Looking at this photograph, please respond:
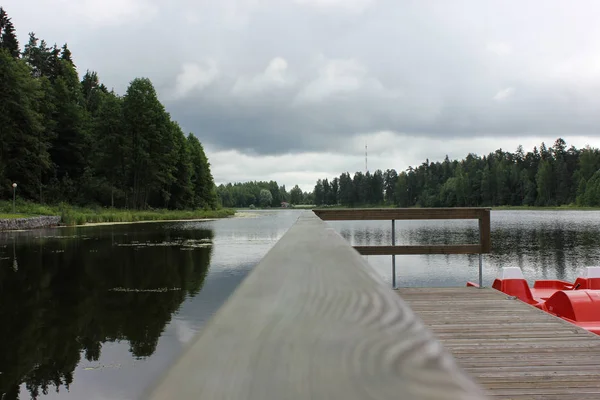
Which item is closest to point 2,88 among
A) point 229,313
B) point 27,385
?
point 27,385

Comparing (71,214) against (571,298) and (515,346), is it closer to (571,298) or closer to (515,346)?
(571,298)

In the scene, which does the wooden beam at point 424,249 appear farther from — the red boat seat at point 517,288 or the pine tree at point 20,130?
the pine tree at point 20,130

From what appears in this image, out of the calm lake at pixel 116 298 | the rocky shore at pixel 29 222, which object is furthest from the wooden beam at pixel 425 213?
the rocky shore at pixel 29 222

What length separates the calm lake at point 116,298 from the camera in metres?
5.70

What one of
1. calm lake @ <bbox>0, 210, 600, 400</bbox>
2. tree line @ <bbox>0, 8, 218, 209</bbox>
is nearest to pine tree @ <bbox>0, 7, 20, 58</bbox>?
tree line @ <bbox>0, 8, 218, 209</bbox>

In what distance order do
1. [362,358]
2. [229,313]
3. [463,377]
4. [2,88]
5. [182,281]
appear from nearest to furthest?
[463,377], [362,358], [229,313], [182,281], [2,88]

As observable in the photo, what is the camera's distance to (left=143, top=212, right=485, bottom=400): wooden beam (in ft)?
1.87

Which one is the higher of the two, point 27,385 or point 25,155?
point 25,155

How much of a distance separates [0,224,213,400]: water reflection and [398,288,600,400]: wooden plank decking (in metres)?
4.45

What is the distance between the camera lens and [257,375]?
637 mm

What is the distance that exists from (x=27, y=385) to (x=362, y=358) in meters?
6.14

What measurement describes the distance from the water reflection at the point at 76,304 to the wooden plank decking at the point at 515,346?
14.6 feet

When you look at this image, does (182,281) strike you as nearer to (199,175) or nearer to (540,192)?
(199,175)

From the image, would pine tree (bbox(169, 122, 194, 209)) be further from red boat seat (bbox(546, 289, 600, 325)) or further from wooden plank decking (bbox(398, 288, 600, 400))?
red boat seat (bbox(546, 289, 600, 325))
